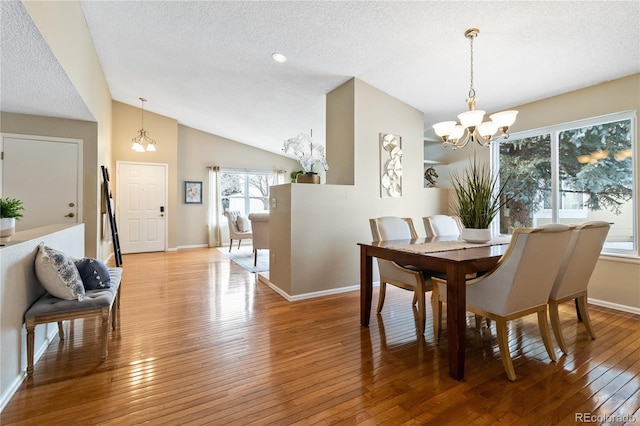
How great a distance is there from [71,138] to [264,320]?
13.4ft

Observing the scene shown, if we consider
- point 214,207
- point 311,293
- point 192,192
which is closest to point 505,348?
point 311,293

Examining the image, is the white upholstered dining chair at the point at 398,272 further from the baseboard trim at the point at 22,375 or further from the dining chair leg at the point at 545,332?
the baseboard trim at the point at 22,375

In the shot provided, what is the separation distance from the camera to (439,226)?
3457 mm

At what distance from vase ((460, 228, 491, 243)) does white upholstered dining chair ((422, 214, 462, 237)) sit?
0.69 meters

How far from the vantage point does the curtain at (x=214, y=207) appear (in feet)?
24.3

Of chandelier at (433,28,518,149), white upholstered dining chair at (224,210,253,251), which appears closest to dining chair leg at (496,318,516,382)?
chandelier at (433,28,518,149)

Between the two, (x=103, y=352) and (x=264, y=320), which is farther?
(x=264, y=320)

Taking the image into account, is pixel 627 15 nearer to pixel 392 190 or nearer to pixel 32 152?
pixel 392 190

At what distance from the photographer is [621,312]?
3047 millimetres

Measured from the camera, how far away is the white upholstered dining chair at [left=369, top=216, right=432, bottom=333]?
8.20 ft

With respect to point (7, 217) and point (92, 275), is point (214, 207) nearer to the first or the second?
point (92, 275)

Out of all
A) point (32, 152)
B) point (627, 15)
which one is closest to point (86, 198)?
point (32, 152)

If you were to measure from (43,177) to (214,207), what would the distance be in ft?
11.4

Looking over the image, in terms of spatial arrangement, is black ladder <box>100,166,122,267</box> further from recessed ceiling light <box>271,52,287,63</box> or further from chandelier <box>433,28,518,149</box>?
chandelier <box>433,28,518,149</box>
